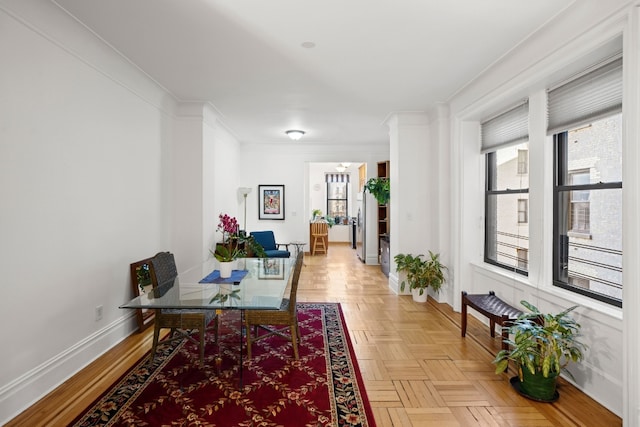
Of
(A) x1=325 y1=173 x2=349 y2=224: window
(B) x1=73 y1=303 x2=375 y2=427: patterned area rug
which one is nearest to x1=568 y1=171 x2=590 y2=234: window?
(B) x1=73 y1=303 x2=375 y2=427: patterned area rug

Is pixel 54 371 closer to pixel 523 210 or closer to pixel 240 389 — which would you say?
pixel 240 389

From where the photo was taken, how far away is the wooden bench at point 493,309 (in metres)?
2.77

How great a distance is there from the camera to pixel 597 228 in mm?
2447

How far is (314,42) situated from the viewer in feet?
9.25

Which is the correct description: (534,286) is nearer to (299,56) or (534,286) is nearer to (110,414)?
(299,56)

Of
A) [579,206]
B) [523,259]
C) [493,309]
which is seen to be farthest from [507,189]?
[493,309]

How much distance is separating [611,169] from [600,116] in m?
0.37

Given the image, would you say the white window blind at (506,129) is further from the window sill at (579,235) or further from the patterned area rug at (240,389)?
the patterned area rug at (240,389)

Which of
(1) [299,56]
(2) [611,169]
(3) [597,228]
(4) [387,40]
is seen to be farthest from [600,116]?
(1) [299,56]

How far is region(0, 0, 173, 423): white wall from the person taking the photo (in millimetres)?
2061

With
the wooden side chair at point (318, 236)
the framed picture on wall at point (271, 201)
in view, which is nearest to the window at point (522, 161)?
the framed picture on wall at point (271, 201)

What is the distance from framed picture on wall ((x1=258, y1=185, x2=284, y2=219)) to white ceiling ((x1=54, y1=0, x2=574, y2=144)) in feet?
10.5

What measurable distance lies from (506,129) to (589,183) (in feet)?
3.98

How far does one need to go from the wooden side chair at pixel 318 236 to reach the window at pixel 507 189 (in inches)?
199
